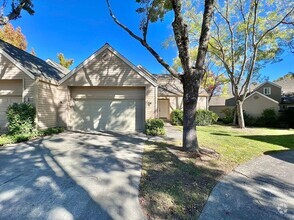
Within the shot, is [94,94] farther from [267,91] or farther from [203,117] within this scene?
[267,91]

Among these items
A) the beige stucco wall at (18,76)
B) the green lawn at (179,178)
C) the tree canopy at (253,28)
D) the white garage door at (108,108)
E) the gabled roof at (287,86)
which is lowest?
the green lawn at (179,178)

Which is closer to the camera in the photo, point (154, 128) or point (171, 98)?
point (154, 128)

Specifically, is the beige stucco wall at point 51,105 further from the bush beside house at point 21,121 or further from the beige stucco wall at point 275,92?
the beige stucco wall at point 275,92

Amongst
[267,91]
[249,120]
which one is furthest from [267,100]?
[249,120]

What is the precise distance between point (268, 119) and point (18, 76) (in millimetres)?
22505

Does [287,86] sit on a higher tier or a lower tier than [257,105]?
higher

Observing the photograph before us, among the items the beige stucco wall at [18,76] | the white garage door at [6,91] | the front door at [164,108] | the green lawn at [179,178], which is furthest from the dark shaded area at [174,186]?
the front door at [164,108]

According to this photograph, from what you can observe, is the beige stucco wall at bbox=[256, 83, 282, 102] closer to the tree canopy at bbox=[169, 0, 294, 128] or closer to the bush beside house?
the tree canopy at bbox=[169, 0, 294, 128]

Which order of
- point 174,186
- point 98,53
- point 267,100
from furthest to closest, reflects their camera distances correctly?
point 267,100 < point 98,53 < point 174,186

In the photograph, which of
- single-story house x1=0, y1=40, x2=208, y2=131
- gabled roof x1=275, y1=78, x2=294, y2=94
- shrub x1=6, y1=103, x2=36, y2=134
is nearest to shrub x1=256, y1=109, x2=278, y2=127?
gabled roof x1=275, y1=78, x2=294, y2=94

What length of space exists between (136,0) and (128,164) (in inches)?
267

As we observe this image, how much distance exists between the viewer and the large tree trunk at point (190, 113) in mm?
6691

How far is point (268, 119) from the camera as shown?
19.2 meters

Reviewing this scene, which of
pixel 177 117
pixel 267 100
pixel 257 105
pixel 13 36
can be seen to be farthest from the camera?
pixel 13 36
